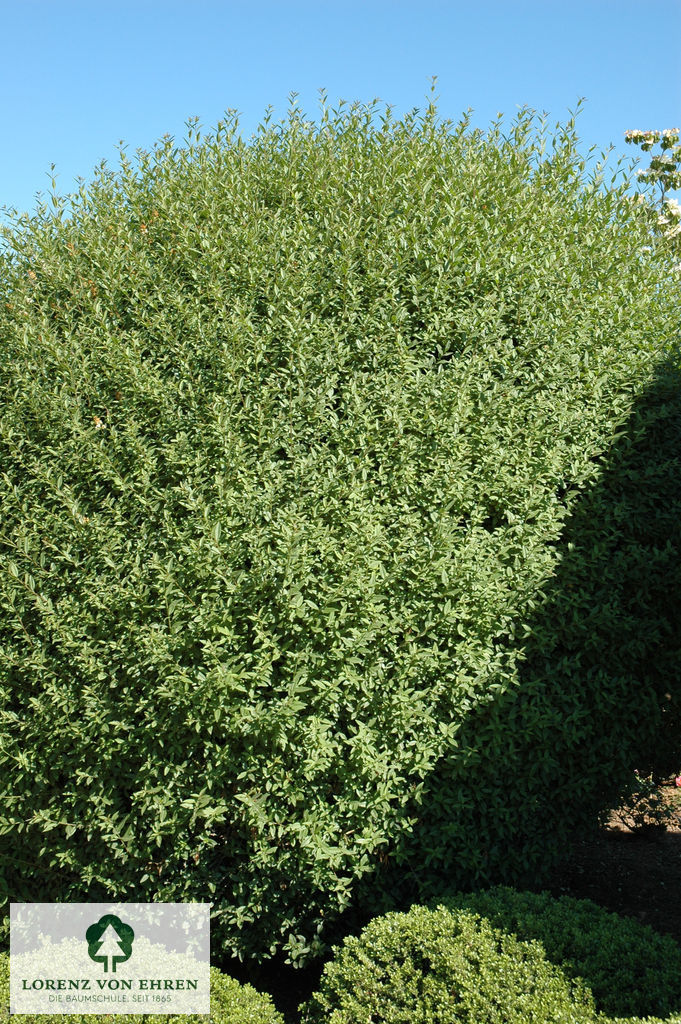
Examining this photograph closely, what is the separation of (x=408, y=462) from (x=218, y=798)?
72.9 inches

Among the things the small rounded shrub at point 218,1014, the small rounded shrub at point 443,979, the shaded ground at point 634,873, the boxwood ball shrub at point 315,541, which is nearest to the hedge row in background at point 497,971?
the small rounded shrub at point 443,979

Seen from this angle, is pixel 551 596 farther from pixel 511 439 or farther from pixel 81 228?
pixel 81 228

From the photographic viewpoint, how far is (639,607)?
4.78 m

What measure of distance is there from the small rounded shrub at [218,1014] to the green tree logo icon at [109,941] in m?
0.33

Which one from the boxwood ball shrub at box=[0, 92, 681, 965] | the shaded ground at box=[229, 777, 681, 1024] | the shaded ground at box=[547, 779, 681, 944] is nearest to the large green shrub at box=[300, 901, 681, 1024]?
the boxwood ball shrub at box=[0, 92, 681, 965]

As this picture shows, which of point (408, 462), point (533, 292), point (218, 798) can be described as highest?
point (533, 292)

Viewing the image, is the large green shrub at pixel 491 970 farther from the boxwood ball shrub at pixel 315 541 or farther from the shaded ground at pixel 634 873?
the shaded ground at pixel 634 873

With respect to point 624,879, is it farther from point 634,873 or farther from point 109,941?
point 109,941

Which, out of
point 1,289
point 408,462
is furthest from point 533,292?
point 1,289

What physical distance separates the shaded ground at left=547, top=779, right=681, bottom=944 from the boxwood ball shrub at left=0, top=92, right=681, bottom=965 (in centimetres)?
113

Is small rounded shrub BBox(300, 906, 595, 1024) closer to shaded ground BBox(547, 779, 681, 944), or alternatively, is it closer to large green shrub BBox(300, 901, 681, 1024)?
large green shrub BBox(300, 901, 681, 1024)

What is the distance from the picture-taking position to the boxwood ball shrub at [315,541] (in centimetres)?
394

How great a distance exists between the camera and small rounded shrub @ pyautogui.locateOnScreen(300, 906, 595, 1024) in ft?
10.9

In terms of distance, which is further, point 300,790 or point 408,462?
point 408,462
